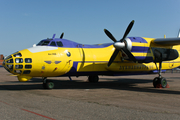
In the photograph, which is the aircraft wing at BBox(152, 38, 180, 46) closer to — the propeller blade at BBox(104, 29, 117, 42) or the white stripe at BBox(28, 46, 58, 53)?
the propeller blade at BBox(104, 29, 117, 42)

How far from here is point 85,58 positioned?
15.8 meters

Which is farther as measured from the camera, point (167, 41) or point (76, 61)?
point (167, 41)

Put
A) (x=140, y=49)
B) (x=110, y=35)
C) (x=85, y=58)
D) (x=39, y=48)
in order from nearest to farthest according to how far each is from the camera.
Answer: (x=39, y=48)
(x=85, y=58)
(x=140, y=49)
(x=110, y=35)

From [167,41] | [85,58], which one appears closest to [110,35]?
[85,58]

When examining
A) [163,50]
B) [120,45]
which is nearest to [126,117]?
[120,45]

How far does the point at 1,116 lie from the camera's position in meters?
6.96

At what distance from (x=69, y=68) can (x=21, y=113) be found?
25.4 ft

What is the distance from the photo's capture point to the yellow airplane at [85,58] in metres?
13.5

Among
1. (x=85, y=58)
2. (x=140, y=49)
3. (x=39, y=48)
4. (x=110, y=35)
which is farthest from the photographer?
(x=110, y=35)

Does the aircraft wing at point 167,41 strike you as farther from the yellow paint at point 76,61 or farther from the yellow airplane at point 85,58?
the yellow paint at point 76,61

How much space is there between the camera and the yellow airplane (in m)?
13.5

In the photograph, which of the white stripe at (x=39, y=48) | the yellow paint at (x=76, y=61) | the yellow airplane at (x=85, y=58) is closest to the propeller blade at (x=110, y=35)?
the yellow airplane at (x=85, y=58)

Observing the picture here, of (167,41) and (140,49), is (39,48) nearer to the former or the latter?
(140,49)

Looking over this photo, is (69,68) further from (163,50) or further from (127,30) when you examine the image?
(163,50)
